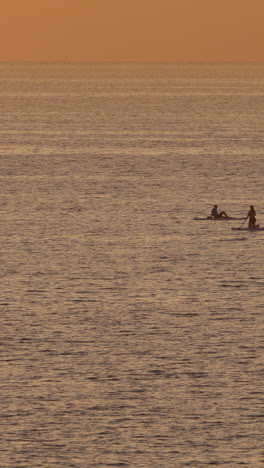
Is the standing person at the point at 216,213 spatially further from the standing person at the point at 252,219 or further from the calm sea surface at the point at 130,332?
the standing person at the point at 252,219

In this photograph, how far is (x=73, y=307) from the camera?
67.1 meters

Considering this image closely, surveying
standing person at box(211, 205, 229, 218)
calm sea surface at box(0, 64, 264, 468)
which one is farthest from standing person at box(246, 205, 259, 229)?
standing person at box(211, 205, 229, 218)

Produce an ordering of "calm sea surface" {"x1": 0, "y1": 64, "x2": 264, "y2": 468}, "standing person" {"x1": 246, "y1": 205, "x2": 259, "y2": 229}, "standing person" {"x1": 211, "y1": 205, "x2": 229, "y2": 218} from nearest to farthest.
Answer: "calm sea surface" {"x1": 0, "y1": 64, "x2": 264, "y2": 468}
"standing person" {"x1": 246, "y1": 205, "x2": 259, "y2": 229}
"standing person" {"x1": 211, "y1": 205, "x2": 229, "y2": 218}

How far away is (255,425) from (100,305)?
20.8 meters

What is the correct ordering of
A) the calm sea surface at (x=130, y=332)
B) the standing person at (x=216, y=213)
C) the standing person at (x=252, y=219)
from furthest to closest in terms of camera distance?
the standing person at (x=216, y=213) → the standing person at (x=252, y=219) → the calm sea surface at (x=130, y=332)

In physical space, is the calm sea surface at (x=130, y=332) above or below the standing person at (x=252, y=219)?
below

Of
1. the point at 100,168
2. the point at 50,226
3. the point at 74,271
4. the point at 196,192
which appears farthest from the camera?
the point at 100,168

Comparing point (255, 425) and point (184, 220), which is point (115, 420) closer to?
point (255, 425)

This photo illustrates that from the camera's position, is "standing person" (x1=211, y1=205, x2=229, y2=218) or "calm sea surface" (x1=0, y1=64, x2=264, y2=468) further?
"standing person" (x1=211, y1=205, x2=229, y2=218)

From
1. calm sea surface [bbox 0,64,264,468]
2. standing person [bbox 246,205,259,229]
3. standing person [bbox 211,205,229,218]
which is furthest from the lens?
standing person [bbox 211,205,229,218]

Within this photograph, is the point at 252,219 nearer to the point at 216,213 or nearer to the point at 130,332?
the point at 216,213

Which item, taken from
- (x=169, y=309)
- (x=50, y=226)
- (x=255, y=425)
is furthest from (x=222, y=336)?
(x=50, y=226)

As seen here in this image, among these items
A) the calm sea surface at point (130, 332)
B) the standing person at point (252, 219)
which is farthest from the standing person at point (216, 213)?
the standing person at point (252, 219)

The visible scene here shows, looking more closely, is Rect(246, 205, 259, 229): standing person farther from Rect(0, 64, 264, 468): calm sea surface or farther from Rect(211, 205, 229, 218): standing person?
Rect(211, 205, 229, 218): standing person
